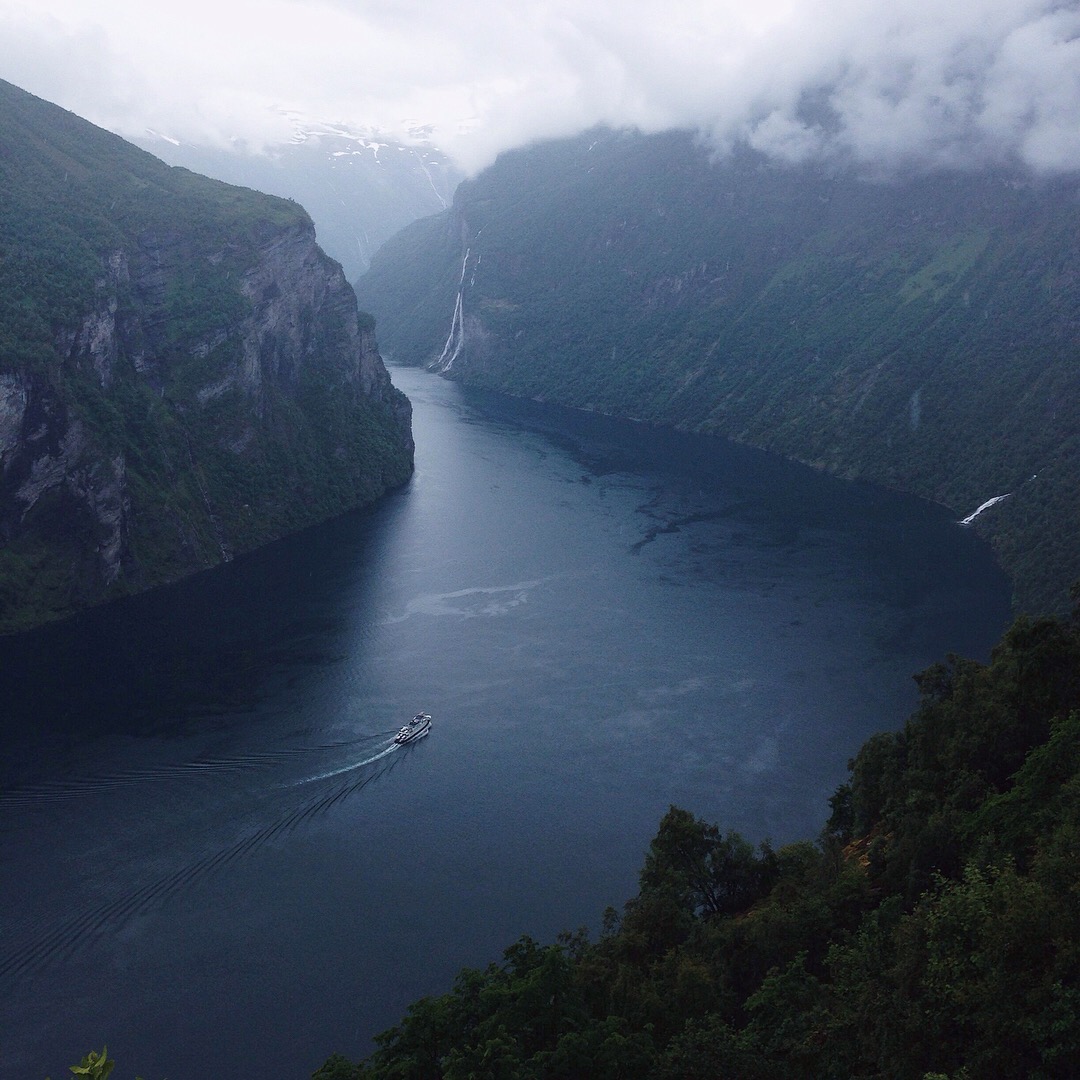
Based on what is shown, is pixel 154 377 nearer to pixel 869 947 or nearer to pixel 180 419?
pixel 180 419

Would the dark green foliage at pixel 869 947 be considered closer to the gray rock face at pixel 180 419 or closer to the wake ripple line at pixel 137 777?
the wake ripple line at pixel 137 777

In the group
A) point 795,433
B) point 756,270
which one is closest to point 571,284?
point 756,270

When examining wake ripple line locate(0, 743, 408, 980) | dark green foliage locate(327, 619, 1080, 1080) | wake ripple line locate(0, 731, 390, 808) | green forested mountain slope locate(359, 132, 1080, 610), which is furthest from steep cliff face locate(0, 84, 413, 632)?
green forested mountain slope locate(359, 132, 1080, 610)

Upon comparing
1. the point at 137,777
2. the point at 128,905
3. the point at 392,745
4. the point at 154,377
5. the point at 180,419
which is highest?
the point at 154,377

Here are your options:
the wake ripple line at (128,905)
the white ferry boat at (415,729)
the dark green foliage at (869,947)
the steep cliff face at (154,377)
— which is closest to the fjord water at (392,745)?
the wake ripple line at (128,905)

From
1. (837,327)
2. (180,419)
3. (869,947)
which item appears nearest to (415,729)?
(869,947)

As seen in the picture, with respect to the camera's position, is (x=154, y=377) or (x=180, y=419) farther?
(x=180, y=419)

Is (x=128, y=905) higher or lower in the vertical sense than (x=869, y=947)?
lower
